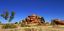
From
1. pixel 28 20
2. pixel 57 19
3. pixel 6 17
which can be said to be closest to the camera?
pixel 6 17

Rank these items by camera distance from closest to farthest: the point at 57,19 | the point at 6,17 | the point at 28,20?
the point at 6,17 < the point at 57,19 < the point at 28,20

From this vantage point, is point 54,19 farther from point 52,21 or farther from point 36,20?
point 36,20

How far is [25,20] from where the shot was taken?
63.5 m

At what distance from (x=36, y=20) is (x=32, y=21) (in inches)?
69.9

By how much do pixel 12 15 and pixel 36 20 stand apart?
13141 millimetres

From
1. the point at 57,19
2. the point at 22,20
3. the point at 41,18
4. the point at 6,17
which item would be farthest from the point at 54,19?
the point at 6,17

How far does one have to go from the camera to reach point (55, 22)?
195 feet

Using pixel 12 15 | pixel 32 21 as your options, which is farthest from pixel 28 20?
pixel 12 15

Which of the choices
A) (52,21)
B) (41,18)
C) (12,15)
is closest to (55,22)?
(52,21)

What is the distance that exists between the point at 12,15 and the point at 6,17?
7.11 ft

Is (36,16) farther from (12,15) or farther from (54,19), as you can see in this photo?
(12,15)

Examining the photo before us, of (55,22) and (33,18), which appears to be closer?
(55,22)

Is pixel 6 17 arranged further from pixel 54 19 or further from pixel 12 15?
pixel 54 19

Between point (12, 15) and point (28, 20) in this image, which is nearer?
point (12, 15)
